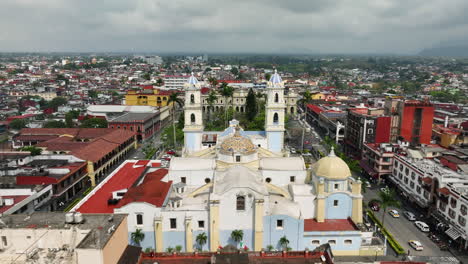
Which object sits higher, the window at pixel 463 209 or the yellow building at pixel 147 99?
the yellow building at pixel 147 99

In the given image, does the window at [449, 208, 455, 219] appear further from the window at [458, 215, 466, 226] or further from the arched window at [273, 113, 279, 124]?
the arched window at [273, 113, 279, 124]

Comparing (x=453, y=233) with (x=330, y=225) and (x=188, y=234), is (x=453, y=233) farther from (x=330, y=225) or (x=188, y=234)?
(x=188, y=234)

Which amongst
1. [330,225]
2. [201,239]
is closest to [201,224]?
[201,239]

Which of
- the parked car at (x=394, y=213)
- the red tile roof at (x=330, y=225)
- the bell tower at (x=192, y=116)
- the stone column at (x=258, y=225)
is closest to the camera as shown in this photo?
the stone column at (x=258, y=225)

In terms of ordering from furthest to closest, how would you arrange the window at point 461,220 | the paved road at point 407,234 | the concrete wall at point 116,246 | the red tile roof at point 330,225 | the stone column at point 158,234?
the paved road at point 407,234, the window at point 461,220, the red tile roof at point 330,225, the stone column at point 158,234, the concrete wall at point 116,246

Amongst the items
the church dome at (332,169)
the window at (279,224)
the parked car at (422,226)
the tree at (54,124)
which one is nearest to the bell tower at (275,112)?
the church dome at (332,169)

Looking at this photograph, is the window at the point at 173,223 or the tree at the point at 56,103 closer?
the window at the point at 173,223

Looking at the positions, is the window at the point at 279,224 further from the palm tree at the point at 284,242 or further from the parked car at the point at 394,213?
the parked car at the point at 394,213
